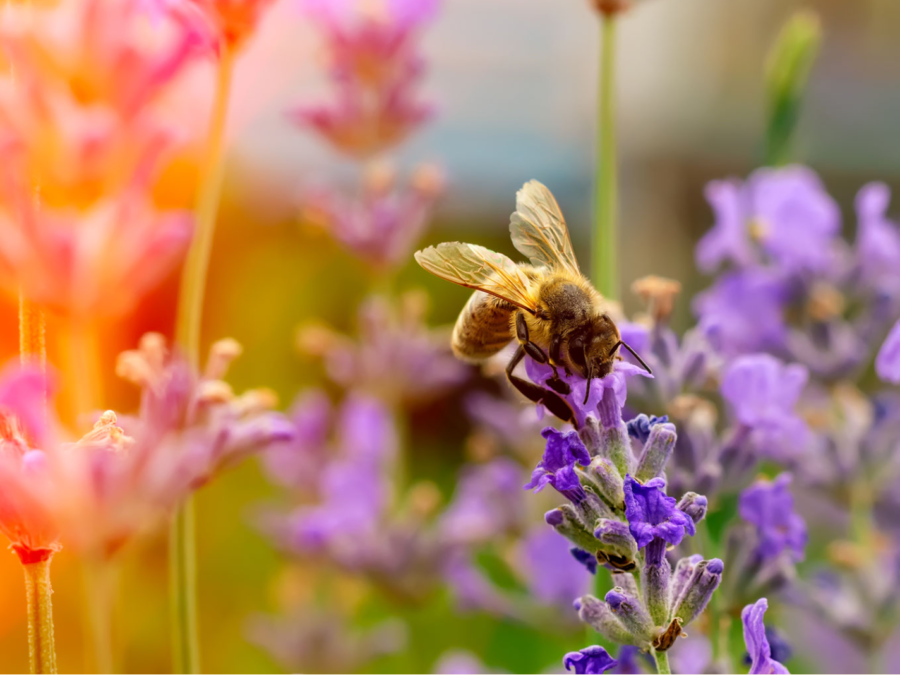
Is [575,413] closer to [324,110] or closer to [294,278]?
[324,110]

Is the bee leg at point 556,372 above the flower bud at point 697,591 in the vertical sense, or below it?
above

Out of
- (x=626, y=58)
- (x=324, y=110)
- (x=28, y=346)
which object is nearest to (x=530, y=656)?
(x=324, y=110)

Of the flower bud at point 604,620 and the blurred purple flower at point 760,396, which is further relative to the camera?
the blurred purple flower at point 760,396

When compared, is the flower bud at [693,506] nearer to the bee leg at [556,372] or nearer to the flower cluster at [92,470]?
the bee leg at [556,372]

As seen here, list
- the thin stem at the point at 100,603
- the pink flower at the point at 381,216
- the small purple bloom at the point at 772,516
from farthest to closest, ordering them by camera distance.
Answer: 1. the pink flower at the point at 381,216
2. the small purple bloom at the point at 772,516
3. the thin stem at the point at 100,603

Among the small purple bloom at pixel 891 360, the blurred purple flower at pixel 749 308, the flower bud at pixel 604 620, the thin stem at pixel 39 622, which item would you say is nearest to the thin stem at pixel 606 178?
the blurred purple flower at pixel 749 308

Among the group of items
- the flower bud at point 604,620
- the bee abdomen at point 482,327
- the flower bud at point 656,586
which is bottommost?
the flower bud at point 604,620

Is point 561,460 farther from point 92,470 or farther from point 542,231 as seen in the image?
point 542,231

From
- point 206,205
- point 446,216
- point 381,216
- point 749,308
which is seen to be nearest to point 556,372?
point 206,205
